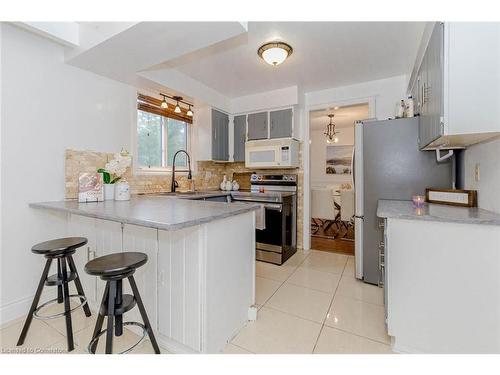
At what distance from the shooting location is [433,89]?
160 cm

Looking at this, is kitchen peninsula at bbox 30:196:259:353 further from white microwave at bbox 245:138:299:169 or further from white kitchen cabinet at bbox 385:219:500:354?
white microwave at bbox 245:138:299:169

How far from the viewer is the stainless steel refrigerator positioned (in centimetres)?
217

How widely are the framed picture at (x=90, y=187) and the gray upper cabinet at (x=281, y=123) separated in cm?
234

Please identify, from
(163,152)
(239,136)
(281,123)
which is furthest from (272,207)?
(163,152)

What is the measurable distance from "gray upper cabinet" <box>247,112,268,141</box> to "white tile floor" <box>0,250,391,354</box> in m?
2.12

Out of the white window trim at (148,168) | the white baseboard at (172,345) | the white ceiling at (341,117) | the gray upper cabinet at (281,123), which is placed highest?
the white ceiling at (341,117)

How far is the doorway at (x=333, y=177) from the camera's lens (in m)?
4.04

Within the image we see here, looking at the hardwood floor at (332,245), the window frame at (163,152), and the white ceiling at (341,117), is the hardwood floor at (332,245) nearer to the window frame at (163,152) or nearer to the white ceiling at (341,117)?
the white ceiling at (341,117)

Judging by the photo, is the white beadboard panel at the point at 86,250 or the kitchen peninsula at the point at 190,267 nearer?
the kitchen peninsula at the point at 190,267

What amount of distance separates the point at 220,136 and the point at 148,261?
2596 mm

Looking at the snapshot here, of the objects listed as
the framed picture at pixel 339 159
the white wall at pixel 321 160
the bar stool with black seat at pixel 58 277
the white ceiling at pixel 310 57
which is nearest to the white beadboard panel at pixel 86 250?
the bar stool with black seat at pixel 58 277

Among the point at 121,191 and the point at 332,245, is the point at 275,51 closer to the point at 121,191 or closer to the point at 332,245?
the point at 121,191
